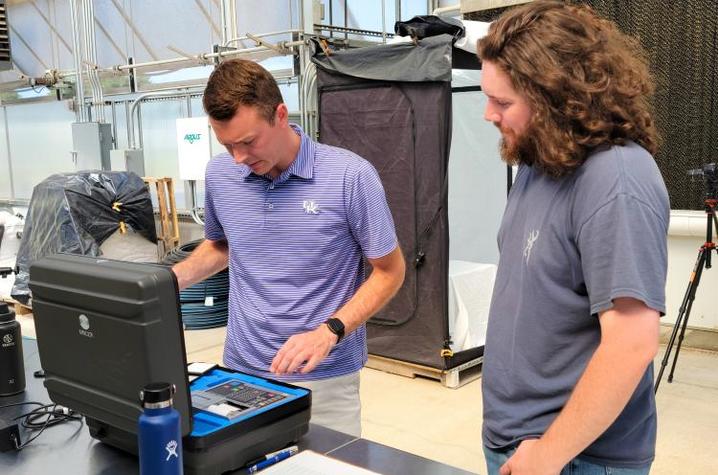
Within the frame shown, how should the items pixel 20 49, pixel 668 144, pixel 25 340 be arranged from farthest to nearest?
pixel 20 49
pixel 668 144
pixel 25 340

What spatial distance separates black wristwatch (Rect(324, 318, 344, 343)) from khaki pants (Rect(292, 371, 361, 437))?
22 centimetres

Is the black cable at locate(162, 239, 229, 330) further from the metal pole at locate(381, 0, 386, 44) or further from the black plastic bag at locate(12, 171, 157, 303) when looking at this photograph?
the metal pole at locate(381, 0, 386, 44)

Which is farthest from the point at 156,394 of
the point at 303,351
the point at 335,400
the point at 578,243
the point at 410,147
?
the point at 410,147

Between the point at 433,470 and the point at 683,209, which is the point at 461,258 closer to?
the point at 683,209

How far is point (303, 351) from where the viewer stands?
5.22ft

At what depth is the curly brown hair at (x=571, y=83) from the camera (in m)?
1.10

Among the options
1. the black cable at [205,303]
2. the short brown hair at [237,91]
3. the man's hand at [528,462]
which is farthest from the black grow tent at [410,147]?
the man's hand at [528,462]

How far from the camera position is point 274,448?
1.41 meters

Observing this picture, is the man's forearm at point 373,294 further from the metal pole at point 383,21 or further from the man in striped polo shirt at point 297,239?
the metal pole at point 383,21

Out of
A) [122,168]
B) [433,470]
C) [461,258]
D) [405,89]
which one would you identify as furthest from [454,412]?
[122,168]

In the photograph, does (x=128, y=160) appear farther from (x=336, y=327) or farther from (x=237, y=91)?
(x=336, y=327)

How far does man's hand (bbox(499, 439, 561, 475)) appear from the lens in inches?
44.4

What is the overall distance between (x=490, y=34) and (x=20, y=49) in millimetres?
8885

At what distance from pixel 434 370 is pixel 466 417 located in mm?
511
